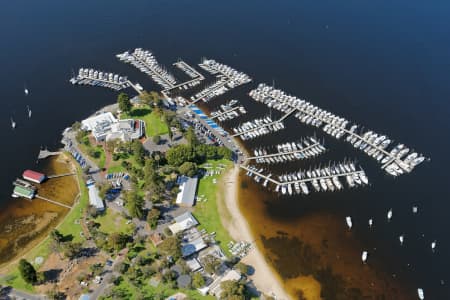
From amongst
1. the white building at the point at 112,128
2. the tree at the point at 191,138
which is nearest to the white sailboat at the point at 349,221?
the tree at the point at 191,138

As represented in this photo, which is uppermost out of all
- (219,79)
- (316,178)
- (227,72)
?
(227,72)

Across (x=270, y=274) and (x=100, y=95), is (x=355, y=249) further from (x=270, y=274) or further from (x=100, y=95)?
(x=100, y=95)

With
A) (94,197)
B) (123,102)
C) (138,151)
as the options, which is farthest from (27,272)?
(123,102)

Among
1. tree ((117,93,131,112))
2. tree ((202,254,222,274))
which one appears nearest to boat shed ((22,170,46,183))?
tree ((117,93,131,112))

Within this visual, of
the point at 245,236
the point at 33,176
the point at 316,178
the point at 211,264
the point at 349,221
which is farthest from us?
the point at 316,178

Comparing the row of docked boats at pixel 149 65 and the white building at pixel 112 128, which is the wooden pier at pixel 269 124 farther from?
the row of docked boats at pixel 149 65

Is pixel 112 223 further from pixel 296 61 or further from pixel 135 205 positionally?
pixel 296 61

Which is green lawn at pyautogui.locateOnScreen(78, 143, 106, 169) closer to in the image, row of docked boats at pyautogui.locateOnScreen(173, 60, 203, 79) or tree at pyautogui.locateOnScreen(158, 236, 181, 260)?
tree at pyautogui.locateOnScreen(158, 236, 181, 260)
